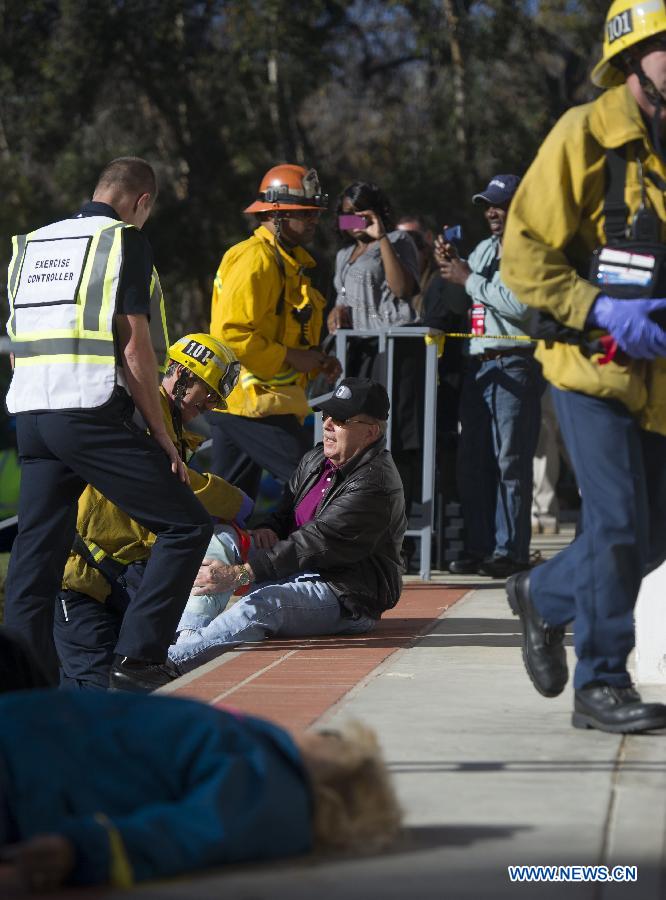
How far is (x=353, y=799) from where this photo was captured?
10.7 ft

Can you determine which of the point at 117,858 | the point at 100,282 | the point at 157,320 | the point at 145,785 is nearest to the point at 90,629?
the point at 157,320

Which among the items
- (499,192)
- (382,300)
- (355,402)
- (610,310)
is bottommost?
(355,402)

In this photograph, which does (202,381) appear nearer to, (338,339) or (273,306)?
(273,306)

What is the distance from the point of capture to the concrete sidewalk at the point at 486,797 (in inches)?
119

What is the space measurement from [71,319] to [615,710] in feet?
8.00

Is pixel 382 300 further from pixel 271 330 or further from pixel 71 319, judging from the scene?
pixel 71 319

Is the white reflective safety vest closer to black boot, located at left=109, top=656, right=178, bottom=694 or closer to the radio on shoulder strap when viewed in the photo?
black boot, located at left=109, top=656, right=178, bottom=694

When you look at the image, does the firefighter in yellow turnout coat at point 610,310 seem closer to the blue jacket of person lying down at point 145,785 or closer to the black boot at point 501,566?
the blue jacket of person lying down at point 145,785

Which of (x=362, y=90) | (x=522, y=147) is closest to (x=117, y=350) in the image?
(x=522, y=147)

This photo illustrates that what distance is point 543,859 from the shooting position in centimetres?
319

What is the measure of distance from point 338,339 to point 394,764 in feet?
17.1

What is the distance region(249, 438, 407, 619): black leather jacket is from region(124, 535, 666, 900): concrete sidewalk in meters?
0.90

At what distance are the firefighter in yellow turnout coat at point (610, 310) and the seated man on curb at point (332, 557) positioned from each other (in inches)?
87.4

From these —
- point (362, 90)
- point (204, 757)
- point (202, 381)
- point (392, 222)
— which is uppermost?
point (362, 90)
